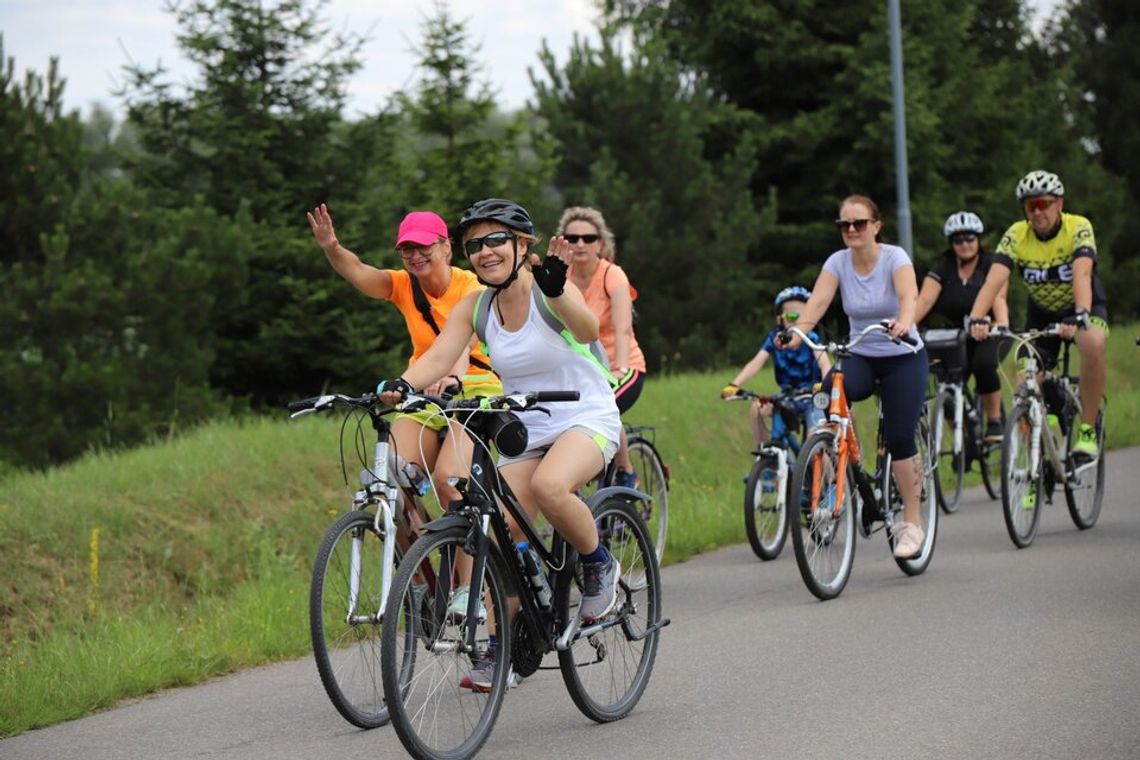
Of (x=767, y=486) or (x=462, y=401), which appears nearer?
(x=462, y=401)

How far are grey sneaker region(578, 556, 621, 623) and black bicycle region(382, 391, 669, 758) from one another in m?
0.03

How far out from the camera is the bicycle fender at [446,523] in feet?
19.8

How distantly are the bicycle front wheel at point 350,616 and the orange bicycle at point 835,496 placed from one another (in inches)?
108

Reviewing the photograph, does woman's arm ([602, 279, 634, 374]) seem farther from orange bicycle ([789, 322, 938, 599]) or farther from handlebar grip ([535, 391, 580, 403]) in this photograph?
handlebar grip ([535, 391, 580, 403])

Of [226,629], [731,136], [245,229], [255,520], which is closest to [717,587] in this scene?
[226,629]

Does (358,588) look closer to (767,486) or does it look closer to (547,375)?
(547,375)

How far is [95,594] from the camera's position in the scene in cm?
1109

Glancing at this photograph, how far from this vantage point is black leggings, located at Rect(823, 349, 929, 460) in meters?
9.87

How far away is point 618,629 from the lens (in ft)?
22.8

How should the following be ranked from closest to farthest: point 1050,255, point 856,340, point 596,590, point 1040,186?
point 596,590 → point 856,340 → point 1040,186 → point 1050,255

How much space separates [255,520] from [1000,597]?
5.39 metres

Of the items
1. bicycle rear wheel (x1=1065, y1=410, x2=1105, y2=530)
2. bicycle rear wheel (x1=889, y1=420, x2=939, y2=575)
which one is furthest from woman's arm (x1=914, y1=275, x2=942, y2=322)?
bicycle rear wheel (x1=889, y1=420, x2=939, y2=575)

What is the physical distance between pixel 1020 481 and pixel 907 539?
1436 millimetres

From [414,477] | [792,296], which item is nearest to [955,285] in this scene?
[792,296]
